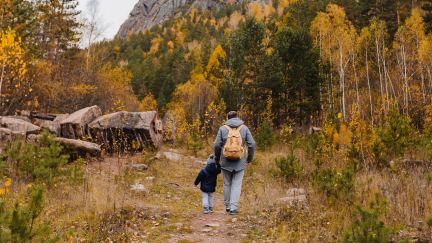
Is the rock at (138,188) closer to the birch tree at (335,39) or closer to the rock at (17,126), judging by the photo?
the rock at (17,126)

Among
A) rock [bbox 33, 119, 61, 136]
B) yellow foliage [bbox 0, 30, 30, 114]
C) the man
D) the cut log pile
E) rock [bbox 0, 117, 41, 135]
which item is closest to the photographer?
the man

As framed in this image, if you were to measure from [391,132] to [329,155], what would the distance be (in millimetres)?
1955

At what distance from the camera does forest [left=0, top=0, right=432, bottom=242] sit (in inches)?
217

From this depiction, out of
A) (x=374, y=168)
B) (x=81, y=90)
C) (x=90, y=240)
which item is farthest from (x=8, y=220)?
(x=81, y=90)

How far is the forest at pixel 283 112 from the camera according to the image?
552 centimetres

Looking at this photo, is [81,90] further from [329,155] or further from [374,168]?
[374,168]

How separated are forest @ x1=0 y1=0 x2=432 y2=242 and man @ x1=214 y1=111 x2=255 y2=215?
58cm

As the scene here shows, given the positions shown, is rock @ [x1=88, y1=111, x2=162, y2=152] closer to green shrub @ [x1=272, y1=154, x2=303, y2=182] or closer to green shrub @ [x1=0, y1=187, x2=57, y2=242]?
green shrub @ [x1=272, y1=154, x2=303, y2=182]

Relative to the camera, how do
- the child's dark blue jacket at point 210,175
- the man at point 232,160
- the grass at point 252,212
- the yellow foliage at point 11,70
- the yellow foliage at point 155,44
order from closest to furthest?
the grass at point 252,212 → the man at point 232,160 → the child's dark blue jacket at point 210,175 → the yellow foliage at point 11,70 → the yellow foliage at point 155,44

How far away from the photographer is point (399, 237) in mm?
4574

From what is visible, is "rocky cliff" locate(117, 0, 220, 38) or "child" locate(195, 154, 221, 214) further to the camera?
"rocky cliff" locate(117, 0, 220, 38)

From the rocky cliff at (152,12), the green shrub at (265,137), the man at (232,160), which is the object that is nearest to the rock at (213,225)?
the man at (232,160)

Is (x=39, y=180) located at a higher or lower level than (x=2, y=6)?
lower

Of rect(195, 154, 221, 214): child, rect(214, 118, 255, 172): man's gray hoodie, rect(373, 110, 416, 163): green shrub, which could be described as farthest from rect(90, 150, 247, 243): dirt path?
rect(373, 110, 416, 163): green shrub
